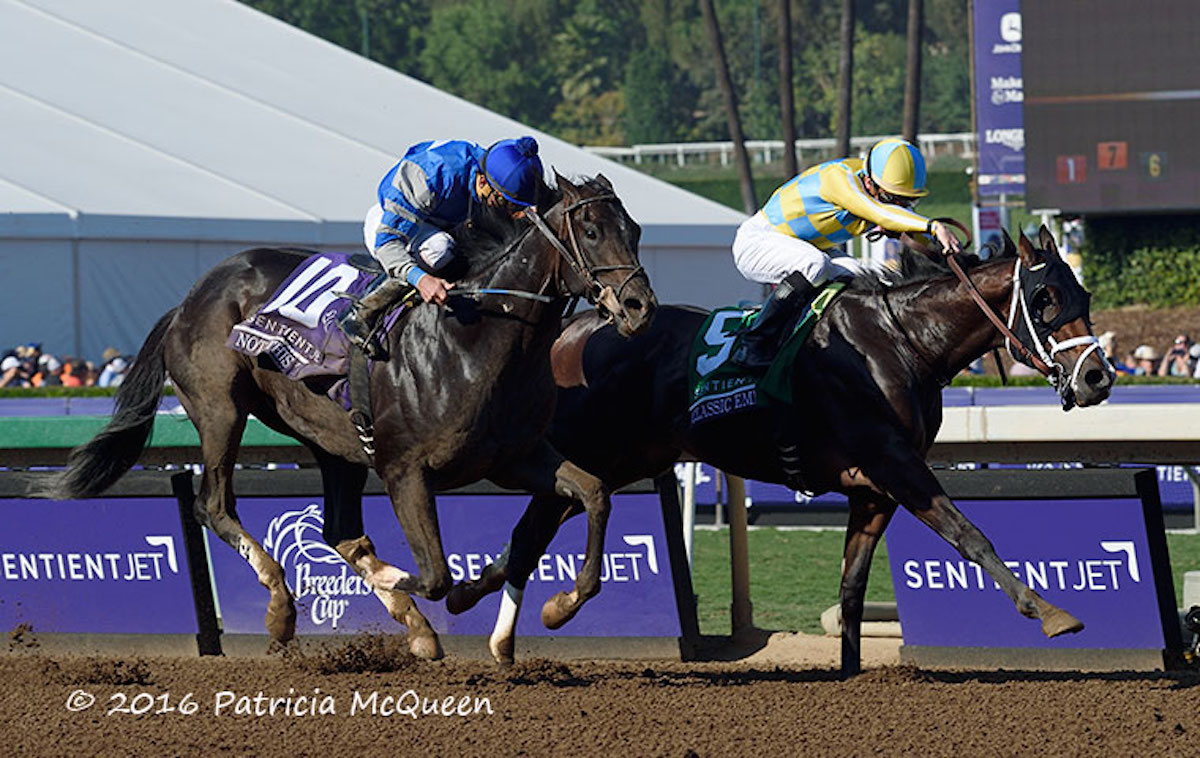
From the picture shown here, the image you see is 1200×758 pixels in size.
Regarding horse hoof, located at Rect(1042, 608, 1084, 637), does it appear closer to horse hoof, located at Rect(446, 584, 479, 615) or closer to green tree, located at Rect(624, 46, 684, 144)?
horse hoof, located at Rect(446, 584, 479, 615)

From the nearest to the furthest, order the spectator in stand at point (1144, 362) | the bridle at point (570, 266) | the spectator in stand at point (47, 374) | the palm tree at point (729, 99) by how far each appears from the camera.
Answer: the bridle at point (570, 266) → the spectator in stand at point (47, 374) → the spectator in stand at point (1144, 362) → the palm tree at point (729, 99)

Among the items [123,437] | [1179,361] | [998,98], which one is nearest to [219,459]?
[123,437]

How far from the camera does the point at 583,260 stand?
17.3 feet

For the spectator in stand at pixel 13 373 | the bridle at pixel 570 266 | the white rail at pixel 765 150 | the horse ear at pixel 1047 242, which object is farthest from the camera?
the white rail at pixel 765 150

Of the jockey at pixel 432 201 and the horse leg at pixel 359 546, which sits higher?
the jockey at pixel 432 201

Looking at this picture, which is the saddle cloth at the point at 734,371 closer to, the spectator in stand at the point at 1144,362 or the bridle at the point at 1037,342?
the bridle at the point at 1037,342

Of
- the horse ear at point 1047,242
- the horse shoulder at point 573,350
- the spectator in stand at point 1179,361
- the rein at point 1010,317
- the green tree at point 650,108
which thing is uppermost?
the horse ear at point 1047,242

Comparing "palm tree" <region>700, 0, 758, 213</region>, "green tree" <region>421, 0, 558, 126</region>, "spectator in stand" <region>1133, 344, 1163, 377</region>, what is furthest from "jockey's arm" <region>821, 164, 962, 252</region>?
"green tree" <region>421, 0, 558, 126</region>

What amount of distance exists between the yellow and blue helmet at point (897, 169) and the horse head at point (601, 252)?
1.24 metres

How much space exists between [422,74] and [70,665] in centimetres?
6289

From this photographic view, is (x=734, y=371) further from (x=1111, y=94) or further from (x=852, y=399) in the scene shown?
(x=1111, y=94)

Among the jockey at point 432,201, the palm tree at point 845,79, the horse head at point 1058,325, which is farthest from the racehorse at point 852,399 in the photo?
the palm tree at point 845,79

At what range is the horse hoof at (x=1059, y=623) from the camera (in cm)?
525

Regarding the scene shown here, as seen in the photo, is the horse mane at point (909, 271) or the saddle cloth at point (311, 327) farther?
the horse mane at point (909, 271)
